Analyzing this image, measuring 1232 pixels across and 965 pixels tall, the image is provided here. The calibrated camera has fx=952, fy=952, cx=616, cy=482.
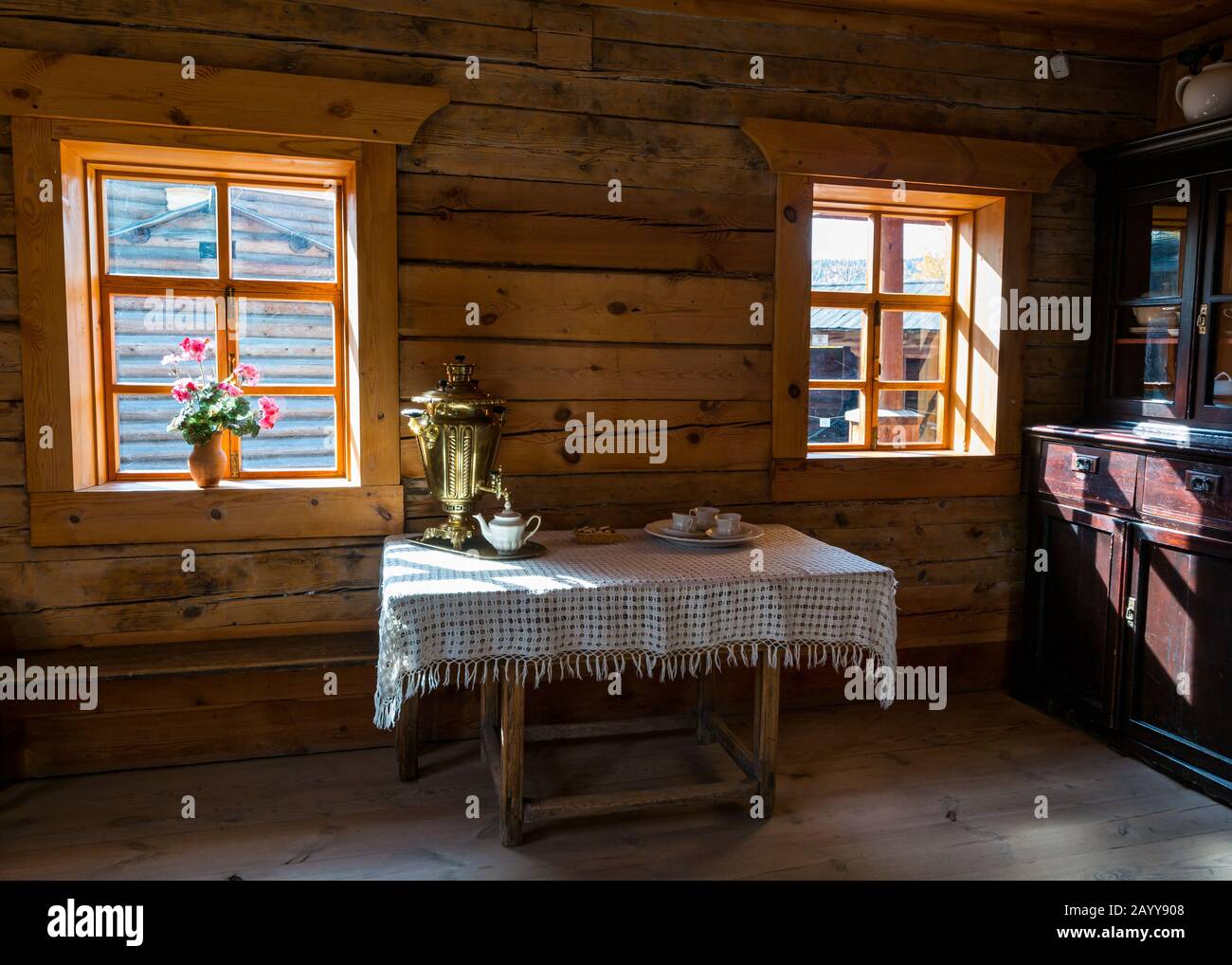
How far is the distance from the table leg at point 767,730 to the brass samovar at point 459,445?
93 centimetres

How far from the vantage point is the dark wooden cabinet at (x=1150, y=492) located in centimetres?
294

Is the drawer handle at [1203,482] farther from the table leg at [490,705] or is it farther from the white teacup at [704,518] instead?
the table leg at [490,705]

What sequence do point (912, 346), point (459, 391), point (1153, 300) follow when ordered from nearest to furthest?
point (459, 391) → point (1153, 300) → point (912, 346)

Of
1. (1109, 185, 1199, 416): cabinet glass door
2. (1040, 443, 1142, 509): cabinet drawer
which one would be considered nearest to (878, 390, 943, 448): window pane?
(1040, 443, 1142, 509): cabinet drawer

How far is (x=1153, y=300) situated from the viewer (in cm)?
341

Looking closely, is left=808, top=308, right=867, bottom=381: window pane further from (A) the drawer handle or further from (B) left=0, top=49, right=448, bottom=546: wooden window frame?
(B) left=0, top=49, right=448, bottom=546: wooden window frame

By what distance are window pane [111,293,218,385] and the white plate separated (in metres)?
1.63

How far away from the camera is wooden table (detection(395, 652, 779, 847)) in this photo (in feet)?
8.40

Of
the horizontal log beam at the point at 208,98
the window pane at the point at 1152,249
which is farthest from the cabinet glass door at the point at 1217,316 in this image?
the horizontal log beam at the point at 208,98

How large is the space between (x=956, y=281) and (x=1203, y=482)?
1335 millimetres

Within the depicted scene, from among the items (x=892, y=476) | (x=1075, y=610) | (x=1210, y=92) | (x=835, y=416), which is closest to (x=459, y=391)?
(x=835, y=416)

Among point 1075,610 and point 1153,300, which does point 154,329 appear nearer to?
point 1075,610

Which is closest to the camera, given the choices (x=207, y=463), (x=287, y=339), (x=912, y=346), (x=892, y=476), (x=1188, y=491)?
(x=1188, y=491)

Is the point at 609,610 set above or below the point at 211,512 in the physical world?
below
